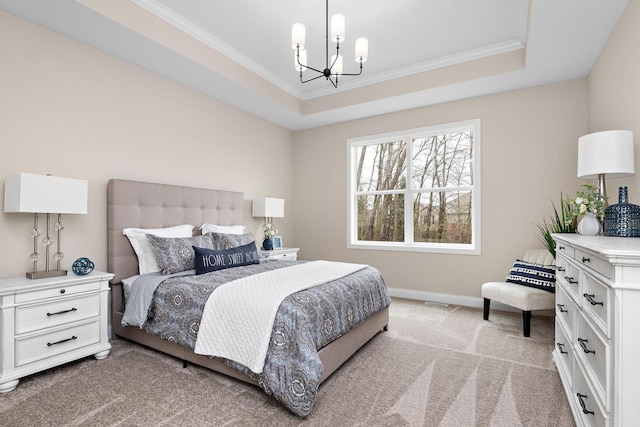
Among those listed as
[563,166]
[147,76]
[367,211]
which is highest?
[147,76]

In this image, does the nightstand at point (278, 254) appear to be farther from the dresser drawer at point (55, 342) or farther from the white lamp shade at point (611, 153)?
the white lamp shade at point (611, 153)

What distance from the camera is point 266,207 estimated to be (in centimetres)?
448

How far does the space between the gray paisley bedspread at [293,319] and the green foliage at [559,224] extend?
65.1 inches

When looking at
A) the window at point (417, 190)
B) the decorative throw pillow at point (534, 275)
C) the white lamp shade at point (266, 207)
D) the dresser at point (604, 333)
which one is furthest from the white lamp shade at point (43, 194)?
the decorative throw pillow at point (534, 275)

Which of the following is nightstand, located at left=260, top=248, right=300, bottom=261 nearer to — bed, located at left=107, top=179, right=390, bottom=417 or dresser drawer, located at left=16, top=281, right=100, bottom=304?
bed, located at left=107, top=179, right=390, bottom=417

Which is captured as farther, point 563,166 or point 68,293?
point 563,166

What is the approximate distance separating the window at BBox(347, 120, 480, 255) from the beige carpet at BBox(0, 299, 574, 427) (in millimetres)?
1789

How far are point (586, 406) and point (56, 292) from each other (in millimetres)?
3305

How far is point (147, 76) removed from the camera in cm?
339

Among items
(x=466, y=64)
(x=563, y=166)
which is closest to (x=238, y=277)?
(x=466, y=64)

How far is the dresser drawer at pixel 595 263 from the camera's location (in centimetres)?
129

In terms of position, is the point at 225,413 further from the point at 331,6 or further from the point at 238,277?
the point at 331,6

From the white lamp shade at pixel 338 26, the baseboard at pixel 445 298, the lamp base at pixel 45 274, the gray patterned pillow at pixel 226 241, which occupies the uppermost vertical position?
the white lamp shade at pixel 338 26

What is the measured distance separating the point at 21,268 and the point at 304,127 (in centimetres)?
394
